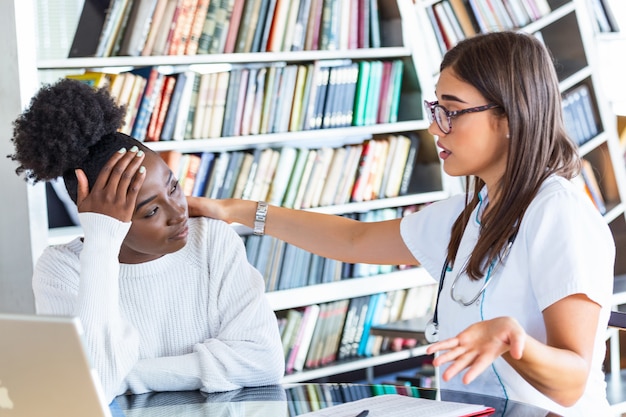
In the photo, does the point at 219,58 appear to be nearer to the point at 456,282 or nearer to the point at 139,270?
the point at 139,270

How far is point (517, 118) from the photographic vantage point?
1.62 meters

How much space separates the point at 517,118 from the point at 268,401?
2.30 ft

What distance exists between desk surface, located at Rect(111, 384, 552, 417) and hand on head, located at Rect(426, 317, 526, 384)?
26cm

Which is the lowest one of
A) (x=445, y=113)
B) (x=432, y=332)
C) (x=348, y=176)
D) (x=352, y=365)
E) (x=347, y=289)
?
(x=352, y=365)

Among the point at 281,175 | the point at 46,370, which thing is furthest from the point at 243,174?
the point at 46,370

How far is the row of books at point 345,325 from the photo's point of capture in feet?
11.0

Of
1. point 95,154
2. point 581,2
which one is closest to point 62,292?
point 95,154

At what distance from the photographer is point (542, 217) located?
158cm

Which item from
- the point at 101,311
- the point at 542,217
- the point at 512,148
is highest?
the point at 512,148

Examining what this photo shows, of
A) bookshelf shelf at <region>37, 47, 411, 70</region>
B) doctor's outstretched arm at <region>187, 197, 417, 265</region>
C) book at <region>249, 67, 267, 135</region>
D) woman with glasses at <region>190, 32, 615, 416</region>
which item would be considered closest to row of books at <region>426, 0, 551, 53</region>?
bookshelf shelf at <region>37, 47, 411, 70</region>

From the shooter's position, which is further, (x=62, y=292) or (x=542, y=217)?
(x=62, y=292)

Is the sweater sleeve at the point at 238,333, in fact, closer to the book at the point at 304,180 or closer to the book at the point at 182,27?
the book at the point at 182,27

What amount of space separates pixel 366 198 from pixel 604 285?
2.02 metres

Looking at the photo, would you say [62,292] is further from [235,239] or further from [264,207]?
[264,207]
